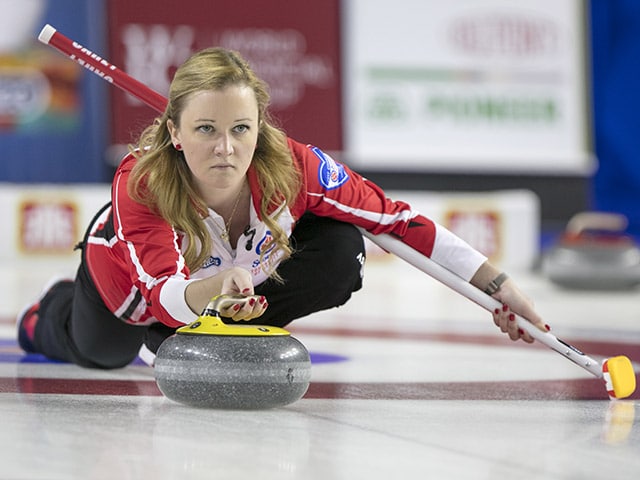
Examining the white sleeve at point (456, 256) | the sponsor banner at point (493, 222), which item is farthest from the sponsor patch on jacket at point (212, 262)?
the sponsor banner at point (493, 222)

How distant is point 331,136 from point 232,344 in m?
6.47

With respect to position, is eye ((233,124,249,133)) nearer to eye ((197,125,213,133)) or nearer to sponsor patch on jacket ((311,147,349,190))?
eye ((197,125,213,133))

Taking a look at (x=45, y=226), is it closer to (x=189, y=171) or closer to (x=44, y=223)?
(x=44, y=223)

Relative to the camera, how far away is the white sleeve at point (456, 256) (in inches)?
98.3

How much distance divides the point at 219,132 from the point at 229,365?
17.4 inches

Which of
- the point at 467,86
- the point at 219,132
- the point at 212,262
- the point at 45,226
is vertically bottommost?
the point at 45,226

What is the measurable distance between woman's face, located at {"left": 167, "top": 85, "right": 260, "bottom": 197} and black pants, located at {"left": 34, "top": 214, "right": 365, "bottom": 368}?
0.48m

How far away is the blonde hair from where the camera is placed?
6.98ft

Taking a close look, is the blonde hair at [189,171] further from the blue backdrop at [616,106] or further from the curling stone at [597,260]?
the blue backdrop at [616,106]

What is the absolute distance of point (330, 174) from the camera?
2418 mm

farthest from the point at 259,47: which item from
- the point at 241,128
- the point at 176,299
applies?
the point at 176,299

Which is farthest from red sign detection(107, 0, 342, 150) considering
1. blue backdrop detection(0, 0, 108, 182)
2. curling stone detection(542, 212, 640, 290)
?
curling stone detection(542, 212, 640, 290)

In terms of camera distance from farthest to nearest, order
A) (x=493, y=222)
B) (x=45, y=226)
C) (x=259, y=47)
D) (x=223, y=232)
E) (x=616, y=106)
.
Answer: (x=616, y=106) → (x=259, y=47) → (x=493, y=222) → (x=45, y=226) → (x=223, y=232)

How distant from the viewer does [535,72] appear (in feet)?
29.1
